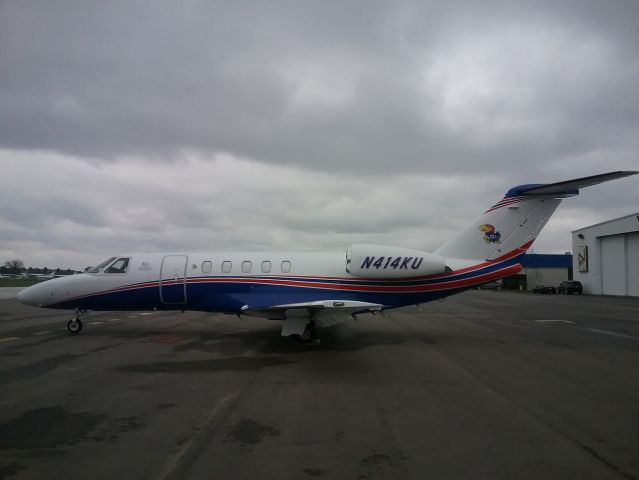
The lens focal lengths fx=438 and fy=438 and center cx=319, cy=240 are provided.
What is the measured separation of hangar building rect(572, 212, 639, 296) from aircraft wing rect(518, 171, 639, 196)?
44402mm

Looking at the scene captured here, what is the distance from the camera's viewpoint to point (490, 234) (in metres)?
13.7

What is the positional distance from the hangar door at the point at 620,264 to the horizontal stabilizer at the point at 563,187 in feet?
149

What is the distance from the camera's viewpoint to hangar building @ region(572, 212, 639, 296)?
162 feet

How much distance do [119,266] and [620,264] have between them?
5567 centimetres

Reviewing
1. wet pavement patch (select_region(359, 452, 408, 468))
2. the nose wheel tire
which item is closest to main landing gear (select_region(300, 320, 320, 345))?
the nose wheel tire

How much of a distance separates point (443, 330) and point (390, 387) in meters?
9.42

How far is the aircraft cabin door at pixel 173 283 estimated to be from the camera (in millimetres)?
14242

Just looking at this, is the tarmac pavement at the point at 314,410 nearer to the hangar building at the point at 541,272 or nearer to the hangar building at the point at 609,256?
the hangar building at the point at 609,256

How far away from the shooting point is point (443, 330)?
1670 centimetres

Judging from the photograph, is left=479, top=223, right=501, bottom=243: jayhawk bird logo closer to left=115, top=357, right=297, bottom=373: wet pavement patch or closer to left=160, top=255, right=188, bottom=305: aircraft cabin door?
left=115, top=357, right=297, bottom=373: wet pavement patch

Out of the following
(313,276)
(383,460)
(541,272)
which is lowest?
(383,460)

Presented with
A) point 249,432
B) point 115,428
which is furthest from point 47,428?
point 249,432

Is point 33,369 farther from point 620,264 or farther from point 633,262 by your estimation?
point 620,264

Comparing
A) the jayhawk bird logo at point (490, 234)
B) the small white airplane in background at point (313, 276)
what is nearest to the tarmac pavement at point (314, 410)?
the small white airplane in background at point (313, 276)
